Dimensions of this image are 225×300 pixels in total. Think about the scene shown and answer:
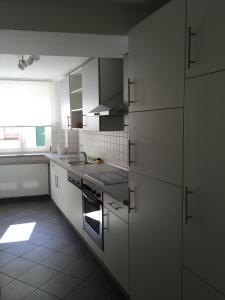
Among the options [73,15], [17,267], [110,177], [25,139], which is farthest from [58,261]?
[25,139]

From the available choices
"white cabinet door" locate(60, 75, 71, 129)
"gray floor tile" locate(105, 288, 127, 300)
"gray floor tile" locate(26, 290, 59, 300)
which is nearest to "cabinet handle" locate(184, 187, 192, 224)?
"gray floor tile" locate(105, 288, 127, 300)

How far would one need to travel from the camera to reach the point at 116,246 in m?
2.42

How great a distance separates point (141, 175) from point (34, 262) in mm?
1873

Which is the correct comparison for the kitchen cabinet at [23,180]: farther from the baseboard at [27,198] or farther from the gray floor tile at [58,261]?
the gray floor tile at [58,261]

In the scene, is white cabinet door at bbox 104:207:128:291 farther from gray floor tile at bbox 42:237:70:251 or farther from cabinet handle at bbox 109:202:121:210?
gray floor tile at bbox 42:237:70:251

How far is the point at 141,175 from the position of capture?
189cm

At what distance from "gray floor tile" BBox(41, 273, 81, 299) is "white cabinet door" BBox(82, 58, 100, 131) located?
157 cm

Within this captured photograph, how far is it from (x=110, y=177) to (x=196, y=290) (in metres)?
1.61

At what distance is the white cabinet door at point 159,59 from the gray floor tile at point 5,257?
225cm

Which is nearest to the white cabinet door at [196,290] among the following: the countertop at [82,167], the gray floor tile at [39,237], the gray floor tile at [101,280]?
the countertop at [82,167]

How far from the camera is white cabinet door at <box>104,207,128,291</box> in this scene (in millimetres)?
2279

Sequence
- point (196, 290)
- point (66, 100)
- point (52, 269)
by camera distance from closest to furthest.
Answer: point (196, 290)
point (52, 269)
point (66, 100)

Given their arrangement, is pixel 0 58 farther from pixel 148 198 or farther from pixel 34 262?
pixel 148 198

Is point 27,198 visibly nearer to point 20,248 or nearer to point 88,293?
point 20,248
